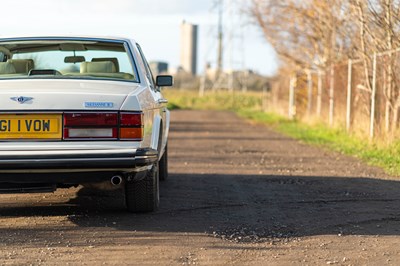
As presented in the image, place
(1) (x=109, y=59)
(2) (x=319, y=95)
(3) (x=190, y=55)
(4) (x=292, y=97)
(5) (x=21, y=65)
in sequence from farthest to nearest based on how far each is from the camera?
(3) (x=190, y=55) < (4) (x=292, y=97) < (2) (x=319, y=95) < (1) (x=109, y=59) < (5) (x=21, y=65)

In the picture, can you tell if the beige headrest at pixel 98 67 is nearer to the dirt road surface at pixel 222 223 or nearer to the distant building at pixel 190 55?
the dirt road surface at pixel 222 223

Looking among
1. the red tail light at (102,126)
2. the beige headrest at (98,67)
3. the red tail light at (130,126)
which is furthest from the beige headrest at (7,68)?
the red tail light at (130,126)

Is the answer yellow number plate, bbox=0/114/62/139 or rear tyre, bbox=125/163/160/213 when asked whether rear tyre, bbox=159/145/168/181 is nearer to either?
rear tyre, bbox=125/163/160/213

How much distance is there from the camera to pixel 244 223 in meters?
7.81

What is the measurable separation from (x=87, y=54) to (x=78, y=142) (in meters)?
2.67

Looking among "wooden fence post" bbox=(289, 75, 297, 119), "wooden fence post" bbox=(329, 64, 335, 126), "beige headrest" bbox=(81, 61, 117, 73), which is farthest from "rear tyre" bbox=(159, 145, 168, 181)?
"wooden fence post" bbox=(289, 75, 297, 119)

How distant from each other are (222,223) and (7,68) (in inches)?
103

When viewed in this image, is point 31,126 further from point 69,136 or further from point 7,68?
point 7,68

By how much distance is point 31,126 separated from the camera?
731cm

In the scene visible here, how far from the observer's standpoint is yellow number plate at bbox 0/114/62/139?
7.28 m

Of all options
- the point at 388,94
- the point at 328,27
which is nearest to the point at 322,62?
the point at 328,27

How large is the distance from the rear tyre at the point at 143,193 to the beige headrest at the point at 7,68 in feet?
5.47

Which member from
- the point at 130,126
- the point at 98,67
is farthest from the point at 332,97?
the point at 130,126

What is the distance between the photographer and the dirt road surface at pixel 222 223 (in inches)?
255
